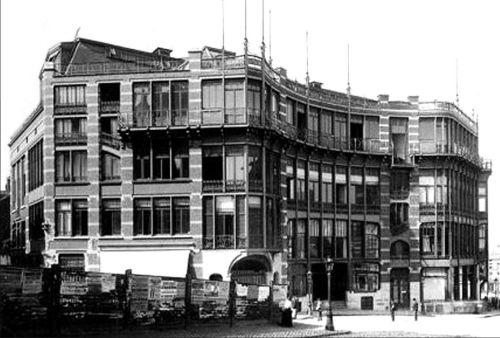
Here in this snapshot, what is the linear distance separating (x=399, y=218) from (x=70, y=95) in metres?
26.2

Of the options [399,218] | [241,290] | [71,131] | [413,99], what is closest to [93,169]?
[71,131]

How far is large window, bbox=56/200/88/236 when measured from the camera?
165 ft

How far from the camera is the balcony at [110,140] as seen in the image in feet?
164

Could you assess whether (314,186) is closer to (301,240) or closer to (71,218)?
(301,240)

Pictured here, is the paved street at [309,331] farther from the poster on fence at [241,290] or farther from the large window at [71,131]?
the large window at [71,131]

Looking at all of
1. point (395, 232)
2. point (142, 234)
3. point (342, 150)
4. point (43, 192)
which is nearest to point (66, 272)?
point (142, 234)

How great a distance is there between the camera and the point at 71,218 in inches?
1978

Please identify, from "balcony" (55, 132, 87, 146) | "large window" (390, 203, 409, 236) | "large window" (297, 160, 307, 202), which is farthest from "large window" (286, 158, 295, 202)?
"balcony" (55, 132, 87, 146)

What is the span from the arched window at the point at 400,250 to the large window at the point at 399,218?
0.92m

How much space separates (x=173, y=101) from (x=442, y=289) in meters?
26.4

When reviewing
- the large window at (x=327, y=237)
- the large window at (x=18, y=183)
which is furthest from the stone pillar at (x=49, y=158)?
the large window at (x=327, y=237)

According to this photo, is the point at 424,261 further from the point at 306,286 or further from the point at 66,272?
the point at 66,272

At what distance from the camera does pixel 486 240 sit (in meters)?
74.1

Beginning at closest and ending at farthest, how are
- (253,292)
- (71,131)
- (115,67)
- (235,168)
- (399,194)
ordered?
(253,292), (235,168), (71,131), (115,67), (399,194)
